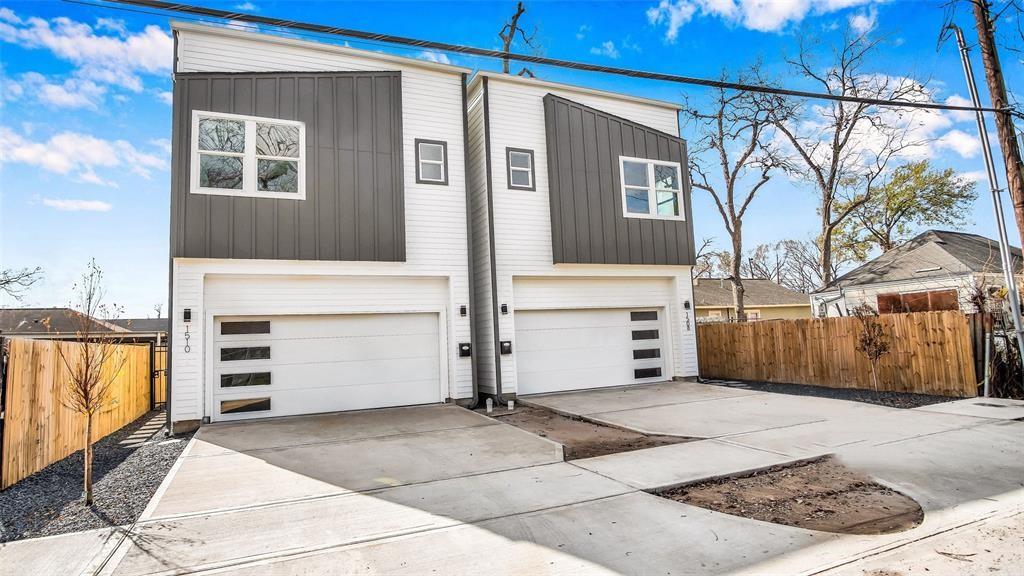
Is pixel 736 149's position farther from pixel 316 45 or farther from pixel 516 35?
pixel 316 45

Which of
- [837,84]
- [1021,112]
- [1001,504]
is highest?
[837,84]

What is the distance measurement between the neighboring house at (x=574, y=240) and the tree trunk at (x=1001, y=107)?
5.28m

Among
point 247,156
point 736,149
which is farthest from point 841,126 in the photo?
point 247,156

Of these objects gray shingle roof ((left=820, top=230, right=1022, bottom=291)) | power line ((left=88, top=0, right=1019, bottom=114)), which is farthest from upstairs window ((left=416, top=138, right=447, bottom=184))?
gray shingle roof ((left=820, top=230, right=1022, bottom=291))

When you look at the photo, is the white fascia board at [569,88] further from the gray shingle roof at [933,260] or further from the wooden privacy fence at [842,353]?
the gray shingle roof at [933,260]

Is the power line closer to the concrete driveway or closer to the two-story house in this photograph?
the concrete driveway

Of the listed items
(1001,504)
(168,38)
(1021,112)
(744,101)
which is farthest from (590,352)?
(744,101)

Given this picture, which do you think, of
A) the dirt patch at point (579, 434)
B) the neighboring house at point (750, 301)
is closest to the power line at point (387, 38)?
the dirt patch at point (579, 434)

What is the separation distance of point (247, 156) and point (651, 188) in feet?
25.9

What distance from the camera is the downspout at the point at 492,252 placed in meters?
9.97

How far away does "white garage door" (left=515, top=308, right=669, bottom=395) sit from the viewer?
10.7 meters

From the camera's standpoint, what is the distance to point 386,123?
9594 mm

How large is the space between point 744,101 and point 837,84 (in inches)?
143

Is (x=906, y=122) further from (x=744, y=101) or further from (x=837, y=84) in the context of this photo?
(x=744, y=101)
